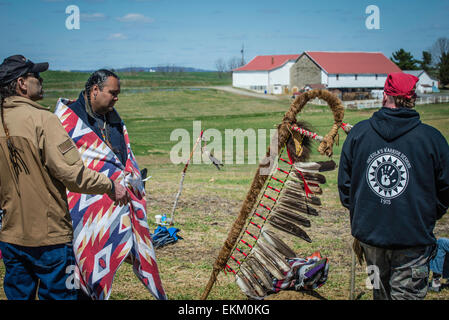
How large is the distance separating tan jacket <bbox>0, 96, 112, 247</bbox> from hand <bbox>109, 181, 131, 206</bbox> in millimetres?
394

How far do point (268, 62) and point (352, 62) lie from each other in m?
20.0

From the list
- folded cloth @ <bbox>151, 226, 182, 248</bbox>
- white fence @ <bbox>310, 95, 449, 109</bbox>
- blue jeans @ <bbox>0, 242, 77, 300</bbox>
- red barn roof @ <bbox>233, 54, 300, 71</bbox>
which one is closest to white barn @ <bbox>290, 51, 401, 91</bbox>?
red barn roof @ <bbox>233, 54, 300, 71</bbox>

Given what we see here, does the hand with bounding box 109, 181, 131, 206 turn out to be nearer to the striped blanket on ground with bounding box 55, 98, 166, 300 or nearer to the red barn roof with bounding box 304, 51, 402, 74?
the striped blanket on ground with bounding box 55, 98, 166, 300

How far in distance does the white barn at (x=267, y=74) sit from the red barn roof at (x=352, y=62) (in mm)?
8614

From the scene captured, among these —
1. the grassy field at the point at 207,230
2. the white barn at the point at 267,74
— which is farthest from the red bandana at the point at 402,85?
the white barn at the point at 267,74

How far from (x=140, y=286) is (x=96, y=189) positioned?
2.37 meters

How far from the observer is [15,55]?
311cm

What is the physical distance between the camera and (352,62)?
67000 mm

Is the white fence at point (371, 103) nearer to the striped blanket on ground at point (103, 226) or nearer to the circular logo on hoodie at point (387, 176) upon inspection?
the striped blanket on ground at point (103, 226)

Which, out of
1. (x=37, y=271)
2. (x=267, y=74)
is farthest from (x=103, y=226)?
(x=267, y=74)

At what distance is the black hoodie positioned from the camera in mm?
2820

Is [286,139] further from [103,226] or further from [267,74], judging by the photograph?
[267,74]

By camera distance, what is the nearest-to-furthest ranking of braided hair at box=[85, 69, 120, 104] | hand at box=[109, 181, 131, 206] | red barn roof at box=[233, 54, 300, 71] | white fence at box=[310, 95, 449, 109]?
hand at box=[109, 181, 131, 206]
braided hair at box=[85, 69, 120, 104]
white fence at box=[310, 95, 449, 109]
red barn roof at box=[233, 54, 300, 71]

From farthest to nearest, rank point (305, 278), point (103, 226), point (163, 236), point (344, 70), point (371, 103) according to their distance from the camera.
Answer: point (344, 70)
point (371, 103)
point (163, 236)
point (305, 278)
point (103, 226)
